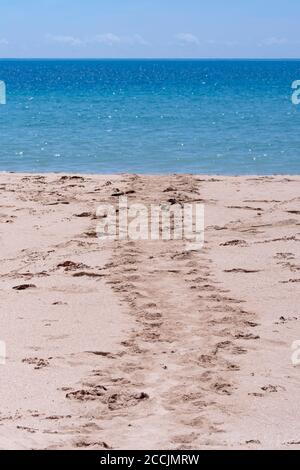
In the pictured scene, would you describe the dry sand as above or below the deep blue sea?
below

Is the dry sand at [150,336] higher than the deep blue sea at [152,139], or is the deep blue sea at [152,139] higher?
the deep blue sea at [152,139]

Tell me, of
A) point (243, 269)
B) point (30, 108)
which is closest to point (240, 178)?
point (243, 269)

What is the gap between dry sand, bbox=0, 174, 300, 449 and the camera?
4676mm

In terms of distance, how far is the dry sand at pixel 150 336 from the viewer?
Answer: 4.68 m

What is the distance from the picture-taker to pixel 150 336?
6277 mm

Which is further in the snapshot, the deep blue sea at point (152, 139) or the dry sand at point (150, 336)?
the deep blue sea at point (152, 139)

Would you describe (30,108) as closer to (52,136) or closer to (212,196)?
(52,136)

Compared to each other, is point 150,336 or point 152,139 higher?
point 152,139

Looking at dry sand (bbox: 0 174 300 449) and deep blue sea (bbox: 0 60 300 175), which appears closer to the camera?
dry sand (bbox: 0 174 300 449)

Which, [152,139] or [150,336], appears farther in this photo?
[152,139]
